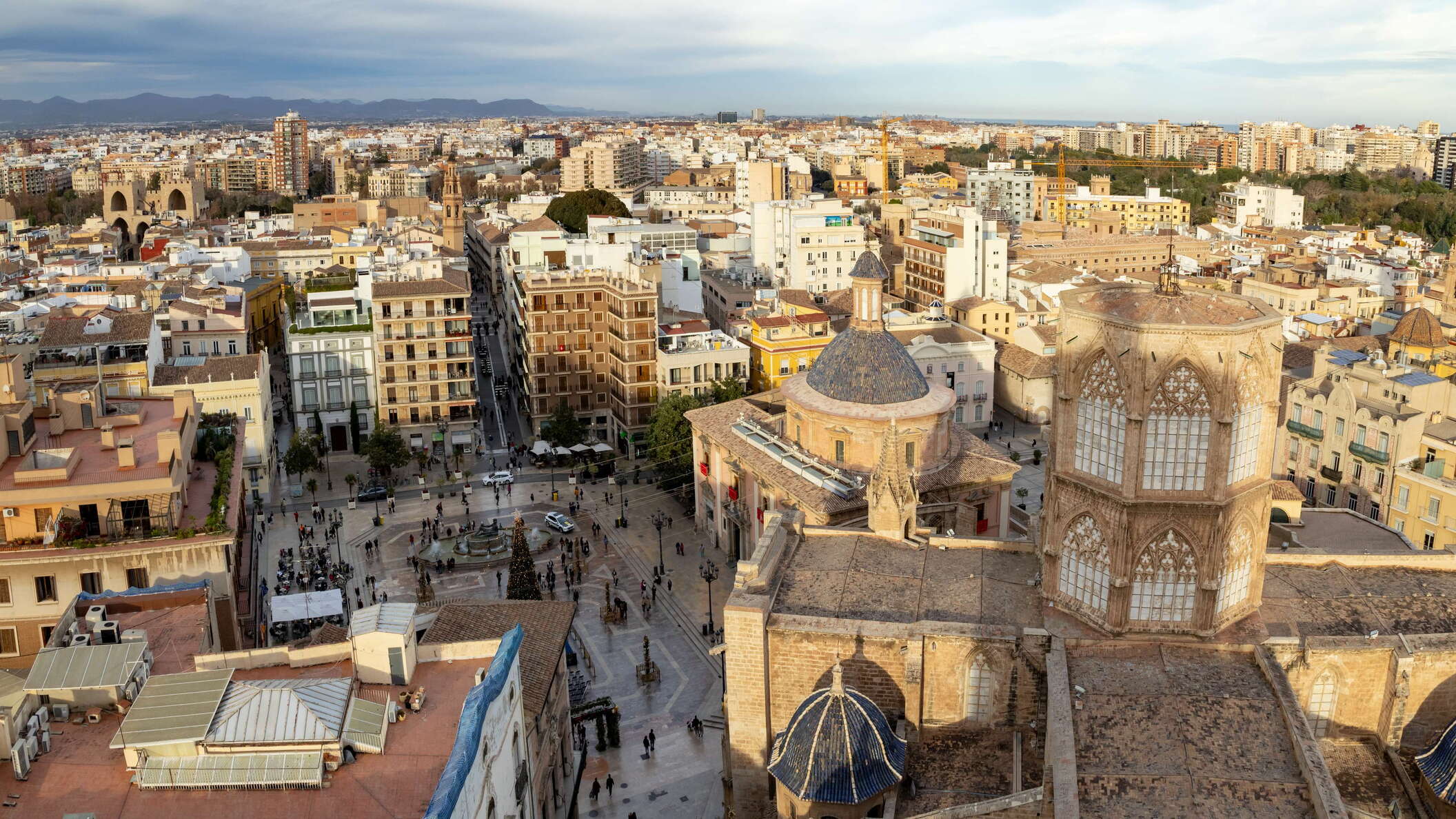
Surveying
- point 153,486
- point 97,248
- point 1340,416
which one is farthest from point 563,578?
point 97,248

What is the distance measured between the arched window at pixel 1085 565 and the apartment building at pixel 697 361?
121 ft

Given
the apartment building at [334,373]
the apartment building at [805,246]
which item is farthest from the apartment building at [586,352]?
the apartment building at [805,246]

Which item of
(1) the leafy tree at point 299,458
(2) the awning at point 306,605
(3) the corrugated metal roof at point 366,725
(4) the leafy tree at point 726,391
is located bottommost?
(2) the awning at point 306,605

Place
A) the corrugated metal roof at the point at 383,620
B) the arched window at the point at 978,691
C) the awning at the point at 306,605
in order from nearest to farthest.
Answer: the corrugated metal roof at the point at 383,620, the arched window at the point at 978,691, the awning at the point at 306,605

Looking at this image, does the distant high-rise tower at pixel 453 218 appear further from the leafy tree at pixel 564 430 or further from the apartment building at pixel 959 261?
the leafy tree at pixel 564 430

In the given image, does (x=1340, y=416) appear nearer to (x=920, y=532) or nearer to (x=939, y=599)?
(x=920, y=532)

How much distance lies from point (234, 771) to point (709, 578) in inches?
1115

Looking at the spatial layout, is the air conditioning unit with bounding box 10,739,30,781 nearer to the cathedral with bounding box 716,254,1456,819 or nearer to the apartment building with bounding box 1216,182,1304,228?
the cathedral with bounding box 716,254,1456,819

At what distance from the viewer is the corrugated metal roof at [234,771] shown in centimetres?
1912

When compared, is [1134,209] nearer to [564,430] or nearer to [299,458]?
[564,430]

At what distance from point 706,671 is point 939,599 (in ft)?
48.3

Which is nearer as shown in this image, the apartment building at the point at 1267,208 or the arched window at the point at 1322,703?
the arched window at the point at 1322,703

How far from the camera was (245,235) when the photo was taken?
116375 millimetres

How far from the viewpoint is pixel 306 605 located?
40.6 m
